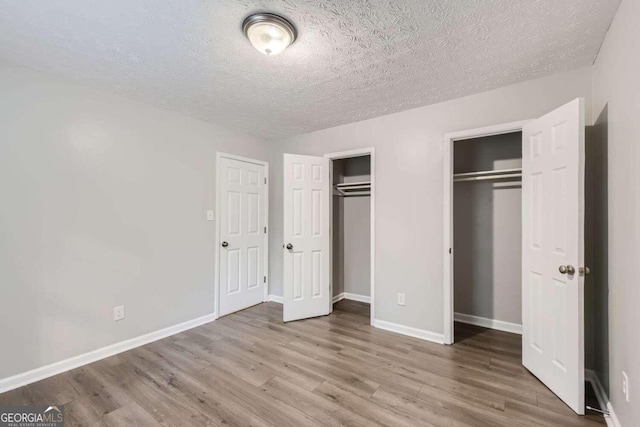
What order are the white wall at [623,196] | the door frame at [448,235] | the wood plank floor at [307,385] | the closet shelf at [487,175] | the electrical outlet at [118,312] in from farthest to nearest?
the closet shelf at [487,175], the door frame at [448,235], the electrical outlet at [118,312], the wood plank floor at [307,385], the white wall at [623,196]

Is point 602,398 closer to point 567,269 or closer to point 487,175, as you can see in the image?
point 567,269

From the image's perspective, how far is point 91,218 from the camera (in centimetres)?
246

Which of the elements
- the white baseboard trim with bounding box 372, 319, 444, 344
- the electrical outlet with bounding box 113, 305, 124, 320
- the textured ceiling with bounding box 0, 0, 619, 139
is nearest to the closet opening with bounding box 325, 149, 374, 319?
the white baseboard trim with bounding box 372, 319, 444, 344

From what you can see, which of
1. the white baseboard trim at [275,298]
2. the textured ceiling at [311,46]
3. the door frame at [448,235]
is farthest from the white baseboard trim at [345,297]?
the textured ceiling at [311,46]

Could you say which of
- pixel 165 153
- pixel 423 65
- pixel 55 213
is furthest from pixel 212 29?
pixel 55 213

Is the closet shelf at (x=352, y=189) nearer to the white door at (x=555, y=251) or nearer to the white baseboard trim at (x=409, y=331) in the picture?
the white baseboard trim at (x=409, y=331)

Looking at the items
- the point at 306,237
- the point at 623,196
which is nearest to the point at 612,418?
the point at 623,196

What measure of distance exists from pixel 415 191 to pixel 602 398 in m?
2.06

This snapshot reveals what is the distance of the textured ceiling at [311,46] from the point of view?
1.52 m

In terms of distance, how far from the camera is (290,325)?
3238mm

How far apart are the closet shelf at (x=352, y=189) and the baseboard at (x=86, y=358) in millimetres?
2545

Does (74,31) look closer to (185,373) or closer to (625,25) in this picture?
(185,373)

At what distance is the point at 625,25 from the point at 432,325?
262 cm

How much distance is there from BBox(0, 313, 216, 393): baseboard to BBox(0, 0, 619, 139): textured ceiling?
7.79ft
